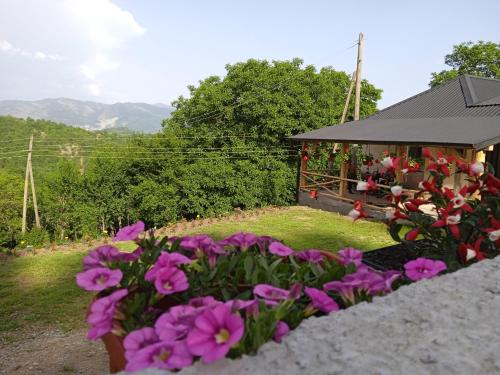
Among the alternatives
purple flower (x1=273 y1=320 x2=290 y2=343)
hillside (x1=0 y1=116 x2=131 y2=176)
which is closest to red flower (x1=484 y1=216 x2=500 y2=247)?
purple flower (x1=273 y1=320 x2=290 y2=343)

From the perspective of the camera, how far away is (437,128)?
11.3 meters

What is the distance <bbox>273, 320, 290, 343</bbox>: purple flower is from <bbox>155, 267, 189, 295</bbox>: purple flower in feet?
1.02

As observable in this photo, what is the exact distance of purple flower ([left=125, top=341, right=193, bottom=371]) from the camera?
951 millimetres

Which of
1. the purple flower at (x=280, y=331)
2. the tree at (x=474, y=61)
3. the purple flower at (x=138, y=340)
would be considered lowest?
the purple flower at (x=138, y=340)

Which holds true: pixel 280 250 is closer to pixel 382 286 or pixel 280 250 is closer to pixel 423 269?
pixel 382 286

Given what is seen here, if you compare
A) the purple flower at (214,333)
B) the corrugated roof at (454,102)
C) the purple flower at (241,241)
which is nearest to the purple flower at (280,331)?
the purple flower at (214,333)

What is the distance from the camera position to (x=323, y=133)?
48.1 feet

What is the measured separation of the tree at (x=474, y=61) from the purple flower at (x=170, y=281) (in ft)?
89.1

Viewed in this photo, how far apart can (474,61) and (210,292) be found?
29530 mm

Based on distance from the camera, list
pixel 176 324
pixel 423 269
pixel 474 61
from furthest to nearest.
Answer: pixel 474 61 → pixel 423 269 → pixel 176 324

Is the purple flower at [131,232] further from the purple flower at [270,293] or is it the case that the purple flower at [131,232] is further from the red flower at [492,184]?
the red flower at [492,184]

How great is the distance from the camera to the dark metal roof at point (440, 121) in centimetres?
975

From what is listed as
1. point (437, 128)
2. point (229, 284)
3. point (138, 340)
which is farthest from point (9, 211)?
point (138, 340)

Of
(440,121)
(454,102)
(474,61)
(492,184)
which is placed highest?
(474,61)
